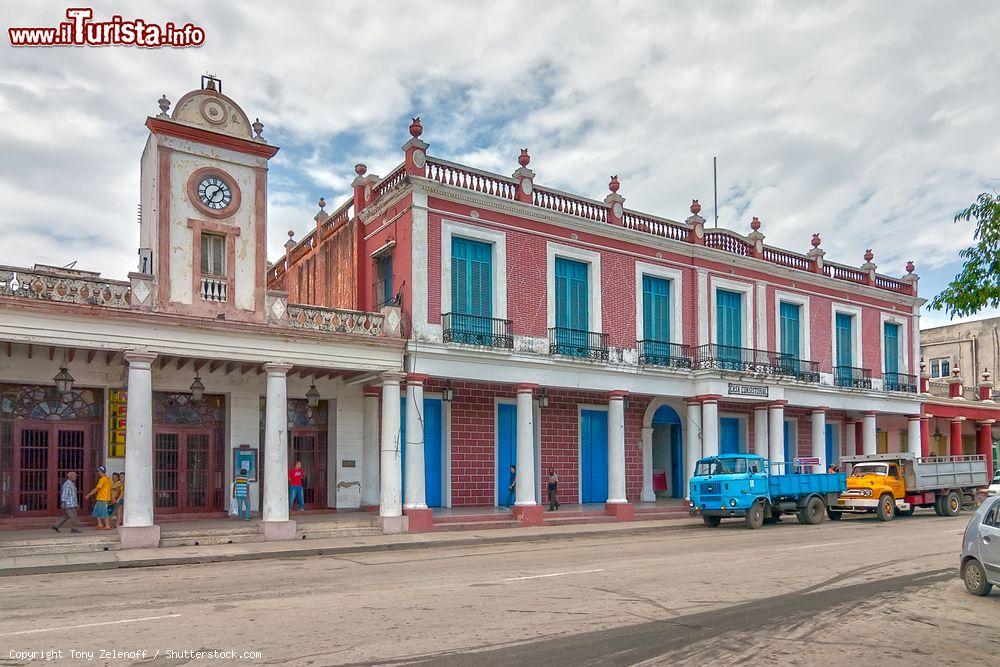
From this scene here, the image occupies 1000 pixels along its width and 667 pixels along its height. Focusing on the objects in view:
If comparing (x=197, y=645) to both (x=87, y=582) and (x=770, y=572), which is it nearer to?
(x=87, y=582)

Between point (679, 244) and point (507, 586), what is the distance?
1958 cm

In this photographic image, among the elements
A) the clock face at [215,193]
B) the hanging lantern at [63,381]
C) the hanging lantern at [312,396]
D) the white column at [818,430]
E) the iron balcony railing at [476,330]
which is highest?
the clock face at [215,193]

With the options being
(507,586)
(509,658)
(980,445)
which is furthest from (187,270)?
(980,445)

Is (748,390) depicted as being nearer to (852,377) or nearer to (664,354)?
(664,354)

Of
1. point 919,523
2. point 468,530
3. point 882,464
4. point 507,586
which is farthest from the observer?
point 882,464

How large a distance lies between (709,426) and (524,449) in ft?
25.1

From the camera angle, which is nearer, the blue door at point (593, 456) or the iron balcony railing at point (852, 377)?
the blue door at point (593, 456)

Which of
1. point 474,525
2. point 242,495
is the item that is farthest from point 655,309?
point 242,495

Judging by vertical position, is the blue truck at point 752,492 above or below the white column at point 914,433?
below

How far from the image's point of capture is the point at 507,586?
488 inches

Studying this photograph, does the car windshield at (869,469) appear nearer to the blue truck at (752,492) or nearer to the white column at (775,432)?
the blue truck at (752,492)

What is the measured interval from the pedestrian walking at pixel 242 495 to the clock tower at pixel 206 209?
15.1 feet

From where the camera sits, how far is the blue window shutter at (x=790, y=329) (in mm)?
33500

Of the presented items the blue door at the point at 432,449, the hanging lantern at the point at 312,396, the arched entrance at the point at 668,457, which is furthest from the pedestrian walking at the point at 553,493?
the hanging lantern at the point at 312,396
